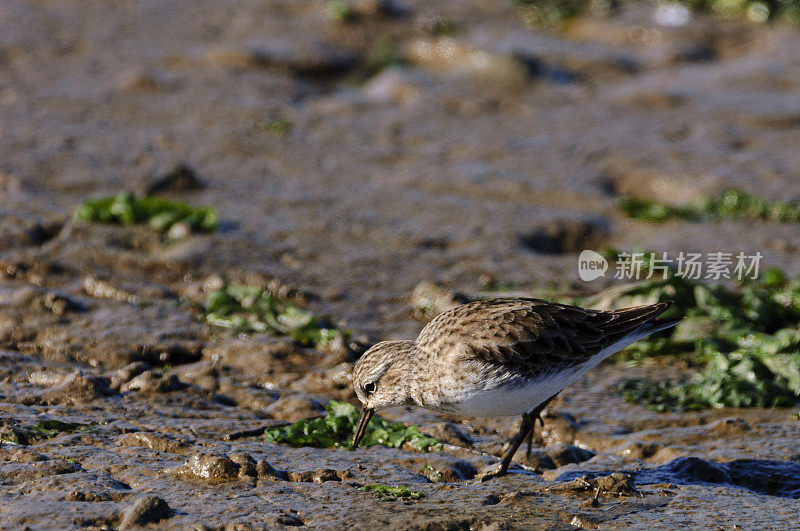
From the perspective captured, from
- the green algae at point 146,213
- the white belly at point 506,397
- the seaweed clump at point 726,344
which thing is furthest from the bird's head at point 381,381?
the green algae at point 146,213

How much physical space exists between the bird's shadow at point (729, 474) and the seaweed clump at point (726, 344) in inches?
35.2

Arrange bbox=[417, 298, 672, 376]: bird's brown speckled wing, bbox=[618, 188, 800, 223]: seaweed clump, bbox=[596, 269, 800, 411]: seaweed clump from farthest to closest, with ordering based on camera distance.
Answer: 1. bbox=[618, 188, 800, 223]: seaweed clump
2. bbox=[596, 269, 800, 411]: seaweed clump
3. bbox=[417, 298, 672, 376]: bird's brown speckled wing

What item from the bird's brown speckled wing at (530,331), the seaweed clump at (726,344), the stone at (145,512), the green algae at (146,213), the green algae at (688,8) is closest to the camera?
the stone at (145,512)

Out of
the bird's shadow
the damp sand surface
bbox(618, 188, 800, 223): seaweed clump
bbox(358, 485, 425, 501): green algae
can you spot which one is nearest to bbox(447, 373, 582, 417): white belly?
the damp sand surface

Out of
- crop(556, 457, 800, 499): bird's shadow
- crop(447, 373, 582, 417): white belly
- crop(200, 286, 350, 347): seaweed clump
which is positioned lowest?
crop(556, 457, 800, 499): bird's shadow

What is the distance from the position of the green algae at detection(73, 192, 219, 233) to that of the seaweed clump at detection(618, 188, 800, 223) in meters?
4.42

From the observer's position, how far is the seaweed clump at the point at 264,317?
7340 millimetres

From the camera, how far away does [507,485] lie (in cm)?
538

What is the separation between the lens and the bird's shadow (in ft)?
18.1

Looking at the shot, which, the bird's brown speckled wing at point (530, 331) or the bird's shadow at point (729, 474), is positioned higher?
the bird's brown speckled wing at point (530, 331)

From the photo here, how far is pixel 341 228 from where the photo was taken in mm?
9656

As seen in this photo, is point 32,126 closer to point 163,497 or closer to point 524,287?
point 524,287

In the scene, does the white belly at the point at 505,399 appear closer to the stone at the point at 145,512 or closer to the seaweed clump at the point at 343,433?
the seaweed clump at the point at 343,433

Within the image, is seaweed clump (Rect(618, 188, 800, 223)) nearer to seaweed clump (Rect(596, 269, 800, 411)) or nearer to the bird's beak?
seaweed clump (Rect(596, 269, 800, 411))
